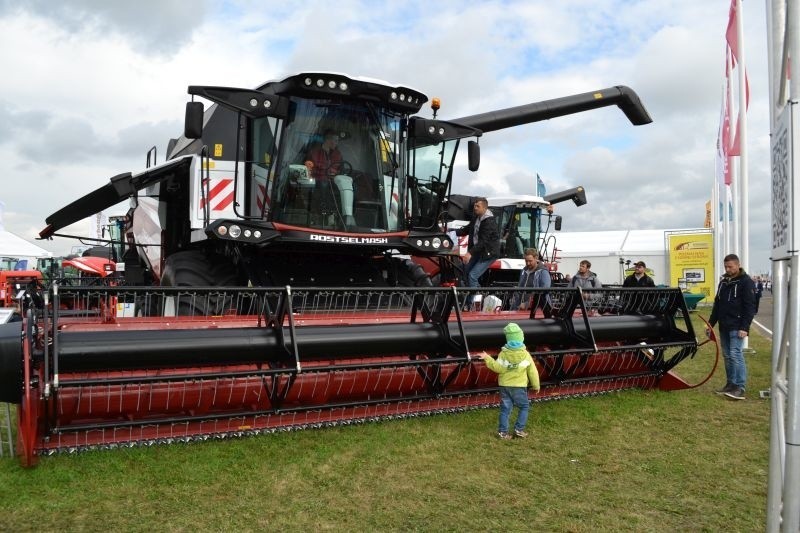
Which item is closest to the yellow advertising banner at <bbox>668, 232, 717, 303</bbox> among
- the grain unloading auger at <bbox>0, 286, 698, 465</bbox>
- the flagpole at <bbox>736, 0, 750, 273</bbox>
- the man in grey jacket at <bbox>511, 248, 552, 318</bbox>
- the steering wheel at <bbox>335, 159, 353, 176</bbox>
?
the flagpole at <bbox>736, 0, 750, 273</bbox>

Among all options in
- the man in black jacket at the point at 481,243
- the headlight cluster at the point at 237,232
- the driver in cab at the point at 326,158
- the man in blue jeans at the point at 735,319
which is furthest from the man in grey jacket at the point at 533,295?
the headlight cluster at the point at 237,232

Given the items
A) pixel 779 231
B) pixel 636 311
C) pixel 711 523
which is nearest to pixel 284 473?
pixel 711 523

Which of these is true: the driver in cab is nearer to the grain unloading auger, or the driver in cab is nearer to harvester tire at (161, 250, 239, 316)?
the grain unloading auger

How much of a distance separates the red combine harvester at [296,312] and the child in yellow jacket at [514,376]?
0.26 meters

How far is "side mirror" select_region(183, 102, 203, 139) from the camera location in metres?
5.66

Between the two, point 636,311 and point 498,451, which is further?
point 636,311

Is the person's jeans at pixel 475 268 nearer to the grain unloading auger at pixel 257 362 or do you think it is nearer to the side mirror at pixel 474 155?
the side mirror at pixel 474 155

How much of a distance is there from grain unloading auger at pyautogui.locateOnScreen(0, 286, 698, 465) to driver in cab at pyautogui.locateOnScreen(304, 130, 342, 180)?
1.28 m

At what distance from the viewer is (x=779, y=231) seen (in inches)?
103

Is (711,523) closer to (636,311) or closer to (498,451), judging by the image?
(498,451)

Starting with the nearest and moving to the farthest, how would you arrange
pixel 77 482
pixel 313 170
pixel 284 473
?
pixel 77 482 → pixel 284 473 → pixel 313 170

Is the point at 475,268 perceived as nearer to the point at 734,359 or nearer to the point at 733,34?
the point at 734,359

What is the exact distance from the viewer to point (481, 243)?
26.2 ft

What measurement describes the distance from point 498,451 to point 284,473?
1497 millimetres
